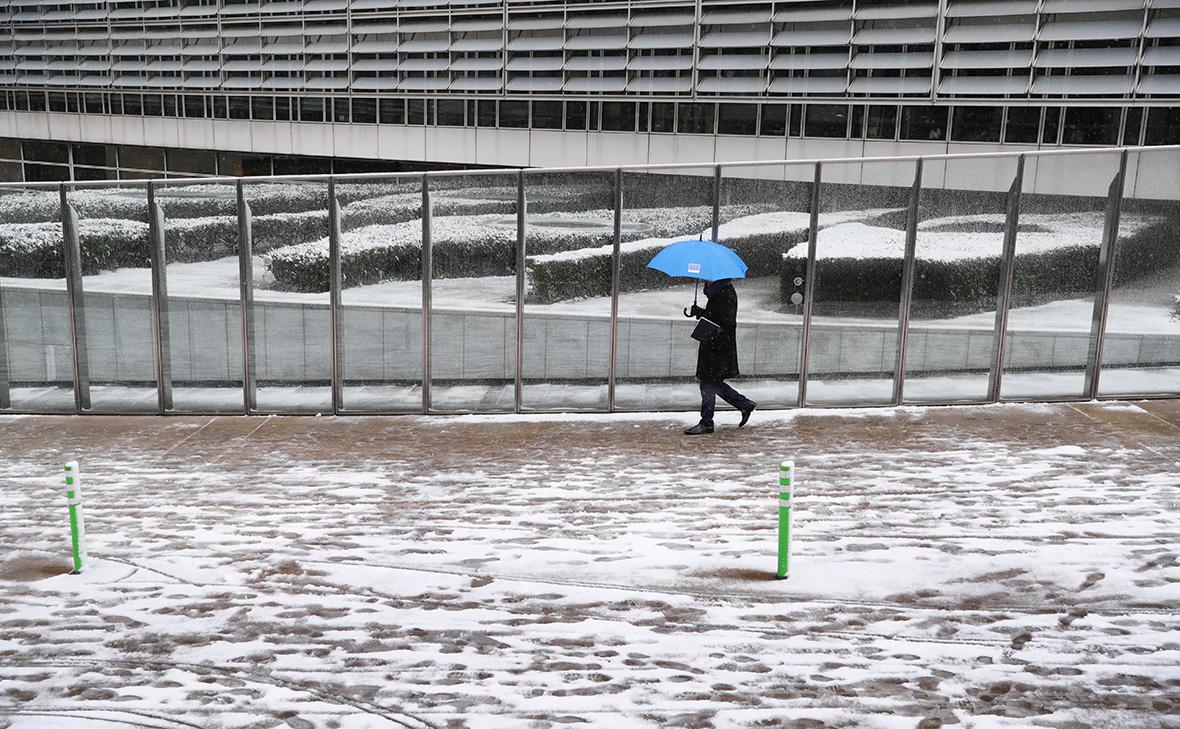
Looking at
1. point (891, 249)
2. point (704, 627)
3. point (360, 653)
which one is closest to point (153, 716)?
point (360, 653)

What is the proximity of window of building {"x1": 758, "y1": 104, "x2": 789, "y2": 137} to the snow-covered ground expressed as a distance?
12483mm

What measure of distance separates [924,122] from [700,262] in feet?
40.3

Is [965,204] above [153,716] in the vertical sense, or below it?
above

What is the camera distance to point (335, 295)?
13695 mm

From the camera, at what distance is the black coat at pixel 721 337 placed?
37.9ft

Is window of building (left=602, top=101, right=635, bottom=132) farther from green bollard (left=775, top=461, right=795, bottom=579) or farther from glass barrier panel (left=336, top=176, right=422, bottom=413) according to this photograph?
green bollard (left=775, top=461, right=795, bottom=579)

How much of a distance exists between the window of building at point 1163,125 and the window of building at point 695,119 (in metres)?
9.03

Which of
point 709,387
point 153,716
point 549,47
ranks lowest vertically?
point 153,716

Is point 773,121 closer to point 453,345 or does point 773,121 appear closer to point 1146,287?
point 1146,287

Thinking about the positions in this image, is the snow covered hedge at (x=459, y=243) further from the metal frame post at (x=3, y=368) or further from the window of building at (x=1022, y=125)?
the window of building at (x=1022, y=125)

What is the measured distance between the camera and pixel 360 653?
21.4 ft

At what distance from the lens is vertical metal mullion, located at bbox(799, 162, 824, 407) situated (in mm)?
12539

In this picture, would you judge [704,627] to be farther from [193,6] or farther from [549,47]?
[193,6]

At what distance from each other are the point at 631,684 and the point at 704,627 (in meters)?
0.91
